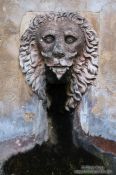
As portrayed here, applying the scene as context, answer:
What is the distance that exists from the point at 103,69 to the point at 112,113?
17 cm

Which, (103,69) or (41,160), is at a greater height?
(103,69)

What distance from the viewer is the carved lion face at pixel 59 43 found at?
3.58 metres

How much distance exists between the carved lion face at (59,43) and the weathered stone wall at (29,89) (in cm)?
8

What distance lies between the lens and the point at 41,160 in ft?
12.0

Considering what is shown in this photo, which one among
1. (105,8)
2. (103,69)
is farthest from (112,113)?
(105,8)

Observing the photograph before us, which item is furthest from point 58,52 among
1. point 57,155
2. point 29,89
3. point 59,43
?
point 57,155

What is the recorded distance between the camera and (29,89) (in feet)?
12.1

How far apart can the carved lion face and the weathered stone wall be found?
0.08 m

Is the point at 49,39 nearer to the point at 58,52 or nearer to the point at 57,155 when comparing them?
the point at 58,52

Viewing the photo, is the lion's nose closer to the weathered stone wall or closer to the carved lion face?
the carved lion face

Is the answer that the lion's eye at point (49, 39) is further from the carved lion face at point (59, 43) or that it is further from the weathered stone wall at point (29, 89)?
the weathered stone wall at point (29, 89)

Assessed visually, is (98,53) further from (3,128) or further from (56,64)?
(3,128)

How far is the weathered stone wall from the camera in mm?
3682

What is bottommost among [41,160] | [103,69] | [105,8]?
[41,160]
